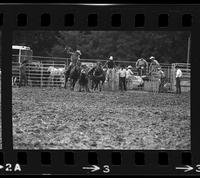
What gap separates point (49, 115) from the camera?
59.2 feet

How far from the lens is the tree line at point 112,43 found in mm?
17875

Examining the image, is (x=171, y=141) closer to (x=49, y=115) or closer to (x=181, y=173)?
(x=181, y=173)

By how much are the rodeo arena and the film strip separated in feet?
0.04

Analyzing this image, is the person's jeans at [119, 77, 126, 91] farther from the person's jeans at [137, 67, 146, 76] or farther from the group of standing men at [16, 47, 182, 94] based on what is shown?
the person's jeans at [137, 67, 146, 76]

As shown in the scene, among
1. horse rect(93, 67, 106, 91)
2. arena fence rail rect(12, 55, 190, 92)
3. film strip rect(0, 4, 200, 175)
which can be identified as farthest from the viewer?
horse rect(93, 67, 106, 91)

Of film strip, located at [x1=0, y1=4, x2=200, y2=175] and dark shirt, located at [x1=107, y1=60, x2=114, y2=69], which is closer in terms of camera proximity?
film strip, located at [x1=0, y1=4, x2=200, y2=175]

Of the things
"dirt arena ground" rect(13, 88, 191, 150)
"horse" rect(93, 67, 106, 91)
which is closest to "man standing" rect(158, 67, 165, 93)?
"dirt arena ground" rect(13, 88, 191, 150)

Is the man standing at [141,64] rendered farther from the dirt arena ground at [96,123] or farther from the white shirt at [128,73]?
the dirt arena ground at [96,123]

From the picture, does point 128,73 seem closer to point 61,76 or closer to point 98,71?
point 98,71

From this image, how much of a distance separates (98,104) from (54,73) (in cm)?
73

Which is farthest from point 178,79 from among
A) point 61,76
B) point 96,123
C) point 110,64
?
point 61,76

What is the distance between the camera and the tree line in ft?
58.6

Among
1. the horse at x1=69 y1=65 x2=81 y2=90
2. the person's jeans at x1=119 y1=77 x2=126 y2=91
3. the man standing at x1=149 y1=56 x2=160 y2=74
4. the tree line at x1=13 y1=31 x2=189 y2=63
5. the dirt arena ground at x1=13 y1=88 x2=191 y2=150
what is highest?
the tree line at x1=13 y1=31 x2=189 y2=63

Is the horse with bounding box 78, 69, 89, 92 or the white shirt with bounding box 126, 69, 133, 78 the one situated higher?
the white shirt with bounding box 126, 69, 133, 78
